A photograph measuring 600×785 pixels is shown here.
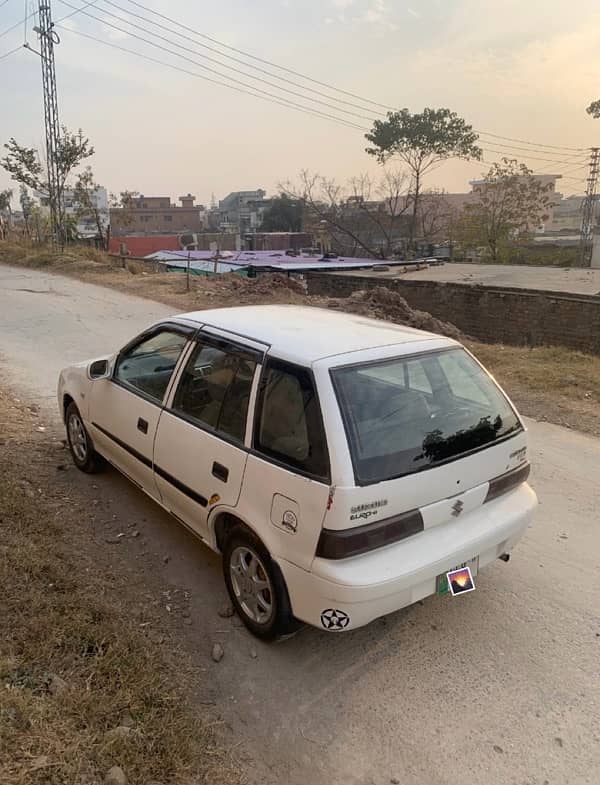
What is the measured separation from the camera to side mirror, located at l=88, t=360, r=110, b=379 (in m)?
4.15

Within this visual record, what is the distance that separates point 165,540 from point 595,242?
38473mm

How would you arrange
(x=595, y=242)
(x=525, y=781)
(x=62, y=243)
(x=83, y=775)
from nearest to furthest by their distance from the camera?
(x=83, y=775)
(x=525, y=781)
(x=62, y=243)
(x=595, y=242)

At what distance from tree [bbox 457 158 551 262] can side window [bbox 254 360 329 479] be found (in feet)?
134

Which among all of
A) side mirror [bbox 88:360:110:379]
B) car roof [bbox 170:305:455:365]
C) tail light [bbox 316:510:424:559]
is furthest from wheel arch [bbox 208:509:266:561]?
side mirror [bbox 88:360:110:379]

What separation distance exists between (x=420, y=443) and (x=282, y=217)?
215ft

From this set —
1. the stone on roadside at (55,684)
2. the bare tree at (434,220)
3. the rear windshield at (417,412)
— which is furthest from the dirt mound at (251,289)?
the bare tree at (434,220)

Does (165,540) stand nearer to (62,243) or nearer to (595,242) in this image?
(62,243)

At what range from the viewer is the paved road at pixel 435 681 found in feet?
7.39

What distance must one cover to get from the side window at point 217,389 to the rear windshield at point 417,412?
0.57m

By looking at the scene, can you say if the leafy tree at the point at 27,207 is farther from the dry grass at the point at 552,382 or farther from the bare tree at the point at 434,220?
the dry grass at the point at 552,382

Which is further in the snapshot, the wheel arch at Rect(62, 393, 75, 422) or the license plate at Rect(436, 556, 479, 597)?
the wheel arch at Rect(62, 393, 75, 422)

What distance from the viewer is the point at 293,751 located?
229 cm

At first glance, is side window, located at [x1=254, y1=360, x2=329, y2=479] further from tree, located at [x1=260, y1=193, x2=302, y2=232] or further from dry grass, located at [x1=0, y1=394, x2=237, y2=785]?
tree, located at [x1=260, y1=193, x2=302, y2=232]

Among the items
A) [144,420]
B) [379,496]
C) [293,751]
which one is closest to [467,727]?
[293,751]
